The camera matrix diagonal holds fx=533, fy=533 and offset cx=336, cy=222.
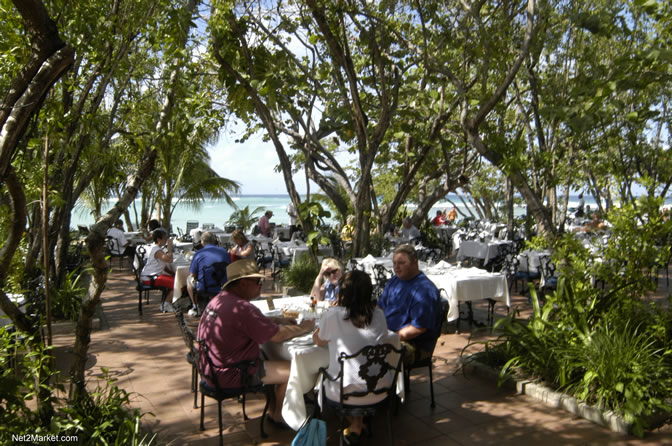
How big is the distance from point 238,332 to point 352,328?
85 cm

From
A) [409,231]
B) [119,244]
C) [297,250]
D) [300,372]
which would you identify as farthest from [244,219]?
[300,372]

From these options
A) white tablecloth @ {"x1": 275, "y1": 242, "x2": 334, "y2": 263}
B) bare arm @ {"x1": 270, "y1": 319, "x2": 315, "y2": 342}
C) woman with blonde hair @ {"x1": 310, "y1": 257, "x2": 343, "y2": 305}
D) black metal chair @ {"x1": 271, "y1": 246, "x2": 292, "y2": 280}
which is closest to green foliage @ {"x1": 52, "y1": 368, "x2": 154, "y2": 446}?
bare arm @ {"x1": 270, "y1": 319, "x2": 315, "y2": 342}

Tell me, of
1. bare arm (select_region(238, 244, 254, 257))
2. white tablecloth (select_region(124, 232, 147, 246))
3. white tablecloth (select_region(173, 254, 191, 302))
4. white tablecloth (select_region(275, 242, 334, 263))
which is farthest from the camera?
white tablecloth (select_region(124, 232, 147, 246))

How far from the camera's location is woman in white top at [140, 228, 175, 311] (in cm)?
833

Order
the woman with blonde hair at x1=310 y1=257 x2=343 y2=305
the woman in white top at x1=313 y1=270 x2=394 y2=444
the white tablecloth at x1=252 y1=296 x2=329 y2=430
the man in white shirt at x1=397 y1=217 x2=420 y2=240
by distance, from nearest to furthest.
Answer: the woman in white top at x1=313 y1=270 x2=394 y2=444
the white tablecloth at x1=252 y1=296 x2=329 y2=430
the woman with blonde hair at x1=310 y1=257 x2=343 y2=305
the man in white shirt at x1=397 y1=217 x2=420 y2=240

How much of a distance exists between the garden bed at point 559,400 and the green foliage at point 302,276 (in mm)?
4353

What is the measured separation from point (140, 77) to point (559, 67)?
8.36m

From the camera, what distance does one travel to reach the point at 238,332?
3.91m

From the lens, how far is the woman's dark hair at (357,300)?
376 cm

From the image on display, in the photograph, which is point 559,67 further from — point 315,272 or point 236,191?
point 236,191

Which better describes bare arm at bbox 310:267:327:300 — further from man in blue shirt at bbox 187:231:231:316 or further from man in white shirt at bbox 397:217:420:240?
man in white shirt at bbox 397:217:420:240

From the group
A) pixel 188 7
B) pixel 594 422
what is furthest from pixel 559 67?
pixel 594 422

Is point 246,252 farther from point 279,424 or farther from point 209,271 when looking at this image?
point 279,424

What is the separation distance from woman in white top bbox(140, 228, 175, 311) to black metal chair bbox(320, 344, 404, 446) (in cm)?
533
